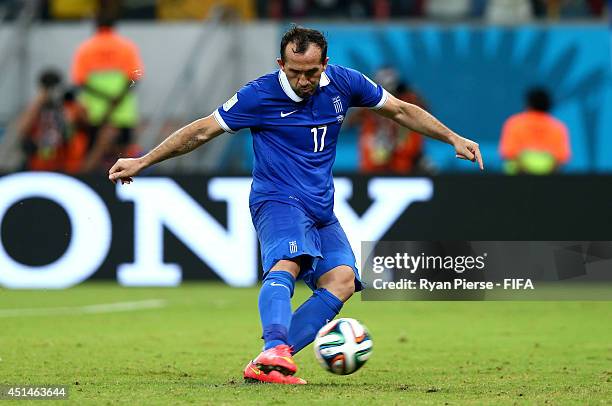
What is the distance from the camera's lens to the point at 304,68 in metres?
7.43

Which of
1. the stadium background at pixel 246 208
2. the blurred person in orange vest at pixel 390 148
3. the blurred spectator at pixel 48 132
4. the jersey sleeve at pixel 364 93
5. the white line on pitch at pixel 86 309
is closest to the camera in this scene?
the jersey sleeve at pixel 364 93

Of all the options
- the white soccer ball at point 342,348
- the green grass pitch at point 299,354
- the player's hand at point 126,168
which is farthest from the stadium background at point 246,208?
the player's hand at point 126,168

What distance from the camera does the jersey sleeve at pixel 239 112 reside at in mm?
7684

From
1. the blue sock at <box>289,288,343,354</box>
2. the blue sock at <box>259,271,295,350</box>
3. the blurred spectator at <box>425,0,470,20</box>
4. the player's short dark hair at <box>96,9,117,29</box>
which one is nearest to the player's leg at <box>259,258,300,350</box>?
the blue sock at <box>259,271,295,350</box>

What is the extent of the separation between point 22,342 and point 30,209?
4531 millimetres

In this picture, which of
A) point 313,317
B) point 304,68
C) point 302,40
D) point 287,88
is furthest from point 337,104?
point 313,317

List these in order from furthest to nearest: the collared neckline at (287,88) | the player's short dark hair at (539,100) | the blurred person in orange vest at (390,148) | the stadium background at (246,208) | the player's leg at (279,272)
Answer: the blurred person in orange vest at (390,148) < the player's short dark hair at (539,100) < the stadium background at (246,208) < the collared neckline at (287,88) < the player's leg at (279,272)

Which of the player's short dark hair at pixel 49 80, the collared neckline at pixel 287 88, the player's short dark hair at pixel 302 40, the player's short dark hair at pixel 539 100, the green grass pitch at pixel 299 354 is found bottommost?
the green grass pitch at pixel 299 354

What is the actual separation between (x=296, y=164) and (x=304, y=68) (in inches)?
23.6

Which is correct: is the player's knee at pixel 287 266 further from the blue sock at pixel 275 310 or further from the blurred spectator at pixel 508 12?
the blurred spectator at pixel 508 12

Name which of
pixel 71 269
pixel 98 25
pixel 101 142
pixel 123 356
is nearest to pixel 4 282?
pixel 71 269

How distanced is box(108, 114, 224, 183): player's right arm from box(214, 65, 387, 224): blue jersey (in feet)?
0.29

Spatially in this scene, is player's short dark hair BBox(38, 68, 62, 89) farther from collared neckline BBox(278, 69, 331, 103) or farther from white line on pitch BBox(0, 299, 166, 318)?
collared neckline BBox(278, 69, 331, 103)

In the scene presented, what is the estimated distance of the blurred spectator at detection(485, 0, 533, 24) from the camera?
738 inches
